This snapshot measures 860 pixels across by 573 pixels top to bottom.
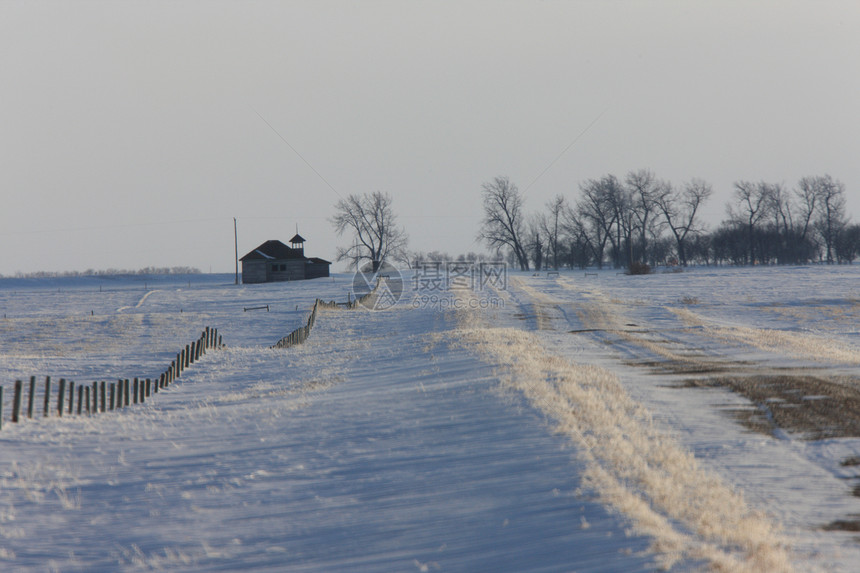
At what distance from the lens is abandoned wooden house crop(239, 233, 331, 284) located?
297 feet

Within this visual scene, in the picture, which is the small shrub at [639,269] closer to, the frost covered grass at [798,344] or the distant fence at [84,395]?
the frost covered grass at [798,344]

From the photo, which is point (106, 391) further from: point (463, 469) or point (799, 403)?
point (799, 403)

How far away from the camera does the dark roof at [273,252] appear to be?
297 feet

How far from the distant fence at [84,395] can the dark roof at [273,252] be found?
63275mm

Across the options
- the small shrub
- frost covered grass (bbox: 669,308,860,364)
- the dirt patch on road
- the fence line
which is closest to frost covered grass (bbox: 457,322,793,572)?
the dirt patch on road

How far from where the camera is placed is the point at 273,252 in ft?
301

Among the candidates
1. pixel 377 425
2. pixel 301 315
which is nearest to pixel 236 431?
pixel 377 425

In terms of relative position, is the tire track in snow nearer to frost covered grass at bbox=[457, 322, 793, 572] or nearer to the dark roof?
frost covered grass at bbox=[457, 322, 793, 572]

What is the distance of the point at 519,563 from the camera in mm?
6207

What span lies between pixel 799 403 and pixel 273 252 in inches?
3284

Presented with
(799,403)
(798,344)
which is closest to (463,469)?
(799,403)

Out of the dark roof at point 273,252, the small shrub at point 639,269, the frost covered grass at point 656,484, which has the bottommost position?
the frost covered grass at point 656,484

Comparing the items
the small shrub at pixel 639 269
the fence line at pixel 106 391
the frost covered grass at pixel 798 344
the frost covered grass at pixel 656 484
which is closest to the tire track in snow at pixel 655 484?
the frost covered grass at pixel 656 484

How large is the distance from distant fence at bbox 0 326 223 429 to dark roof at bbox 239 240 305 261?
63.3 meters
